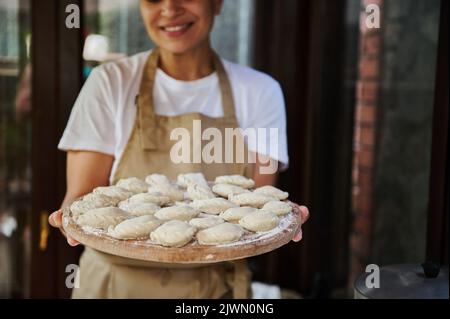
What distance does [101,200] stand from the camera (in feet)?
3.60

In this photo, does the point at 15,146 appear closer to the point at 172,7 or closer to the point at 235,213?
the point at 172,7

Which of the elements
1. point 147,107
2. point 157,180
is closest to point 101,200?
point 157,180

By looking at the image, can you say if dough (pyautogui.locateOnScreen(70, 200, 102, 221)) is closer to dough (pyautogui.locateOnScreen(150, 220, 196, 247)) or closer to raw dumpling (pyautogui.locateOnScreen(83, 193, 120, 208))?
raw dumpling (pyautogui.locateOnScreen(83, 193, 120, 208))

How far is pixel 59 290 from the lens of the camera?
1680mm

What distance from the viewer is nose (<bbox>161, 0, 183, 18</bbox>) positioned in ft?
3.85

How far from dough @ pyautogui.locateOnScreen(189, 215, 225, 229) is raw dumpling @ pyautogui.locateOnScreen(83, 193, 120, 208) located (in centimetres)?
17

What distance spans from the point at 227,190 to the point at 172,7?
1.34ft

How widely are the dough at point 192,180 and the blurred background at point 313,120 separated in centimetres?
33

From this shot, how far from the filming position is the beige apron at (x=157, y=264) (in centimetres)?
122

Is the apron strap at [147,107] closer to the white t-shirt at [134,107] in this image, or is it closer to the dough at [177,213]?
the white t-shirt at [134,107]

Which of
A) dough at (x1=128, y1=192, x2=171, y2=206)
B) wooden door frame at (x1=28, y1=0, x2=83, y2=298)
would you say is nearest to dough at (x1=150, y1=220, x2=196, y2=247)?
dough at (x1=128, y1=192, x2=171, y2=206)

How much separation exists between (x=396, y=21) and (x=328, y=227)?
0.77 meters

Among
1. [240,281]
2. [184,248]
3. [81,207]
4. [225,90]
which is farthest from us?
[240,281]

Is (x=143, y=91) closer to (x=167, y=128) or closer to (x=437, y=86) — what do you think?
(x=167, y=128)
